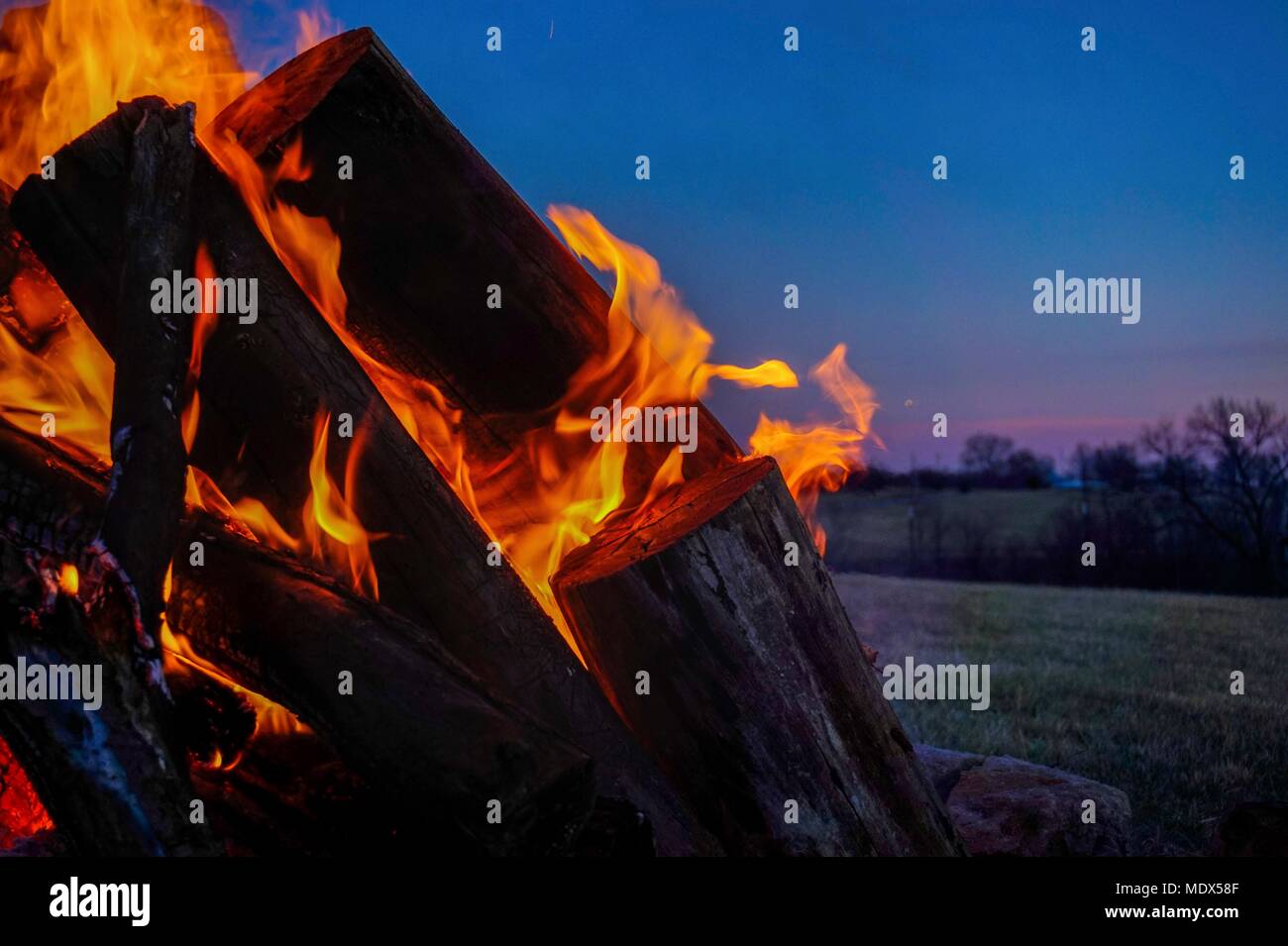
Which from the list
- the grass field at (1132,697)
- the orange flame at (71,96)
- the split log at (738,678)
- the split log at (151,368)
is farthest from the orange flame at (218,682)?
the grass field at (1132,697)

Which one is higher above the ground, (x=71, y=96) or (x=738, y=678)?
(x=71, y=96)

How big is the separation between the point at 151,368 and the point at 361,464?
67 centimetres

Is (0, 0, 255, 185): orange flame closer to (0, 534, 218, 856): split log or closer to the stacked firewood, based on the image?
the stacked firewood

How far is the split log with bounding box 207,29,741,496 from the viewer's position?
341cm

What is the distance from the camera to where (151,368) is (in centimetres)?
295

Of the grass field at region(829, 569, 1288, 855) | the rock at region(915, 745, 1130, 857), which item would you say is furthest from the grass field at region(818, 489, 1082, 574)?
the rock at region(915, 745, 1130, 857)

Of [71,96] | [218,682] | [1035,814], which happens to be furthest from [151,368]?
[1035,814]

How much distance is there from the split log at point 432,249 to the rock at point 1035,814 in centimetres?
189

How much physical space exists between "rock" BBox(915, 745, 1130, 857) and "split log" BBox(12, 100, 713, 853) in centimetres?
152

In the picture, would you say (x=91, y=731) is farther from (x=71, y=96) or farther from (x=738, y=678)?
(x=71, y=96)

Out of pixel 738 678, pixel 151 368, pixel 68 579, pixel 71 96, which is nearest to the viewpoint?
pixel 68 579
